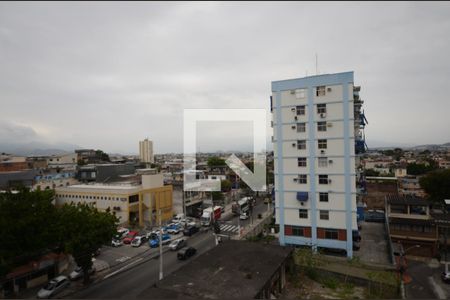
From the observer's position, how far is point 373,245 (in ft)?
65.0

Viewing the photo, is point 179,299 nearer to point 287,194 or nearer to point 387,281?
point 387,281

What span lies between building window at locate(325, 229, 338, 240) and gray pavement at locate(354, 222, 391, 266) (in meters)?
1.96

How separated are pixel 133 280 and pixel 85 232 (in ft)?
13.3

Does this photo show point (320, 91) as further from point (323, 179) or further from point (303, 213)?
point (303, 213)

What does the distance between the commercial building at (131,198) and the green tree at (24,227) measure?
11026mm

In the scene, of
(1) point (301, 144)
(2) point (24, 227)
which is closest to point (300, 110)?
(1) point (301, 144)

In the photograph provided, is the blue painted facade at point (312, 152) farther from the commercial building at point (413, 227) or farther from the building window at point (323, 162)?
the commercial building at point (413, 227)

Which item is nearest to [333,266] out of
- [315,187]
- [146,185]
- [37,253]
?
[315,187]

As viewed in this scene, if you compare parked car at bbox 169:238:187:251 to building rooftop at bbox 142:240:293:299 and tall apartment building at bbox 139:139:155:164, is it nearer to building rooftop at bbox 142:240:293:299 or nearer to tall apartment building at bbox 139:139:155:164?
building rooftop at bbox 142:240:293:299

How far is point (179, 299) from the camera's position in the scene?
31.2 ft

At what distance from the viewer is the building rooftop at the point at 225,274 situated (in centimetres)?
1004

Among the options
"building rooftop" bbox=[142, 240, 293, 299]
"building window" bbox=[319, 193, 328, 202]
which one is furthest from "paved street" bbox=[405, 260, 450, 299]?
"building rooftop" bbox=[142, 240, 293, 299]

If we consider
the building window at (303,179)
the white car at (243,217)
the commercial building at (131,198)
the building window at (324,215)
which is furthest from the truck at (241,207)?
the building window at (324,215)

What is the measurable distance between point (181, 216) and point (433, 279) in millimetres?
21734
